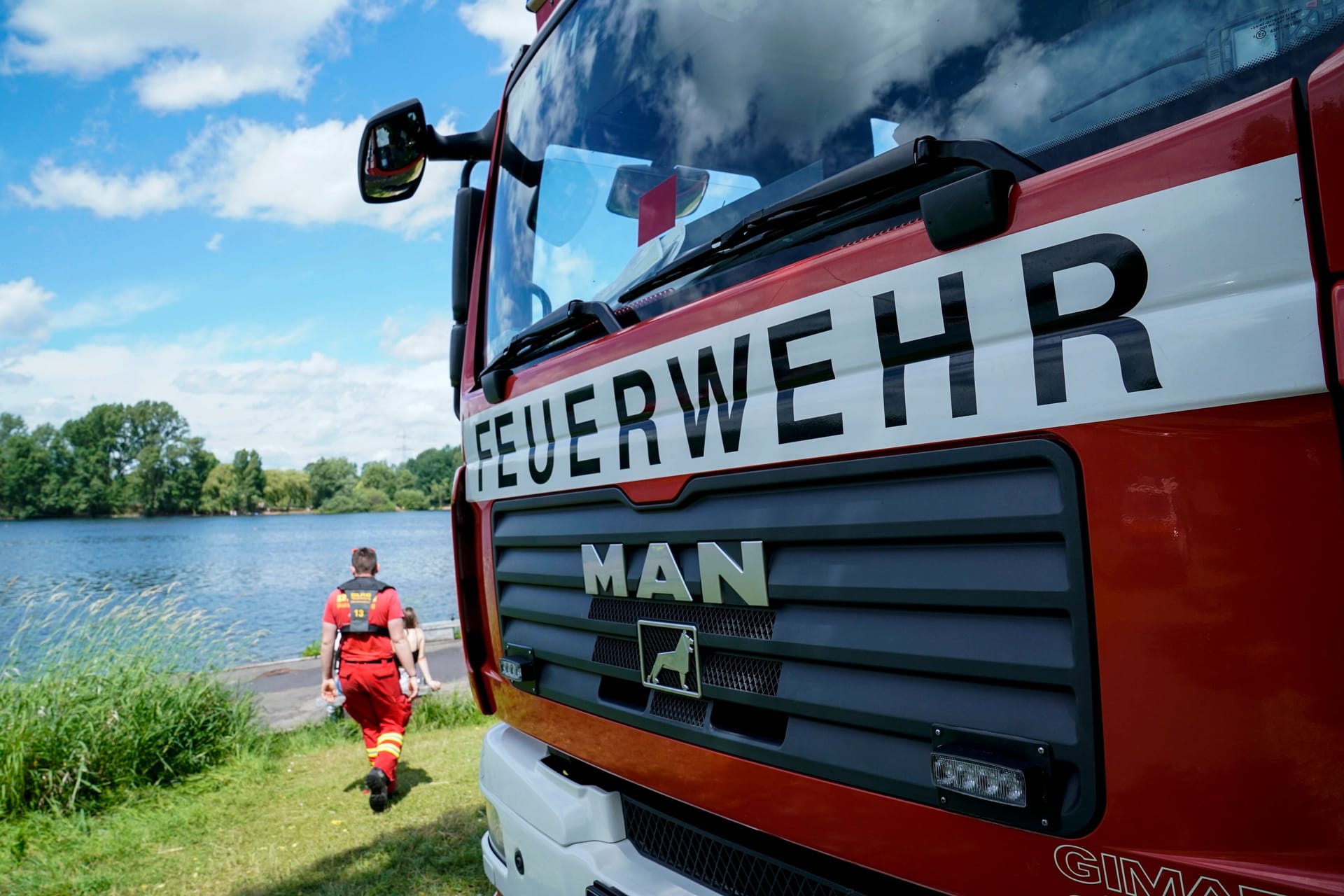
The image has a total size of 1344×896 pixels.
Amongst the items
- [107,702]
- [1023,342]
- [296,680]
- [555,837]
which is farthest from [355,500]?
[1023,342]

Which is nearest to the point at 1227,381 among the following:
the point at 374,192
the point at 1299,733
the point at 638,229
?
the point at 1299,733

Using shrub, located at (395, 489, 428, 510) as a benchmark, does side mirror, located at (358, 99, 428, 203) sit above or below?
below

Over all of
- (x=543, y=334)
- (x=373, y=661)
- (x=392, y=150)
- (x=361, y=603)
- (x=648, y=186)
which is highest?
(x=392, y=150)

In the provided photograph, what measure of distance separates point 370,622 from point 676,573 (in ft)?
16.8

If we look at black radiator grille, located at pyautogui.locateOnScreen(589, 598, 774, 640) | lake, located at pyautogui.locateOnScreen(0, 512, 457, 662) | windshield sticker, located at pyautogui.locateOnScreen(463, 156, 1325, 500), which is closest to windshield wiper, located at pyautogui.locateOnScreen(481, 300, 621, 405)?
windshield sticker, located at pyautogui.locateOnScreen(463, 156, 1325, 500)

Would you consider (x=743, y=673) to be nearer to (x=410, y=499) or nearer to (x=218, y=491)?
(x=410, y=499)

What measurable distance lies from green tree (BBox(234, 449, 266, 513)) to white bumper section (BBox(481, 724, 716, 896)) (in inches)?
3549

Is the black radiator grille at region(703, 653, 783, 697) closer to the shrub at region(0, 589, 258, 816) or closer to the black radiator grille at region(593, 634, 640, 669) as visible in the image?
the black radiator grille at region(593, 634, 640, 669)

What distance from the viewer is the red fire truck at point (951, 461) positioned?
2.94 feet

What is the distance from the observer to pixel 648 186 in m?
2.07

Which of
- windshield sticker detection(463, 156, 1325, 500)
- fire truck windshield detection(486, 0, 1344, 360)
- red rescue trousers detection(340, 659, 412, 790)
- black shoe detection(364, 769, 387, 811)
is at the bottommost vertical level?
black shoe detection(364, 769, 387, 811)

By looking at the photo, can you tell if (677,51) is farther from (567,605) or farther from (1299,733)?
(1299,733)

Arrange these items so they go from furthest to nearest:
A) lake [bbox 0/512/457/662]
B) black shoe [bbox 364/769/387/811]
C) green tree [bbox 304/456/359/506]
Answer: green tree [bbox 304/456/359/506] < lake [bbox 0/512/457/662] < black shoe [bbox 364/769/387/811]

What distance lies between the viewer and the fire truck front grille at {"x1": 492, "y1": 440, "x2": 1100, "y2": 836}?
1.07m
